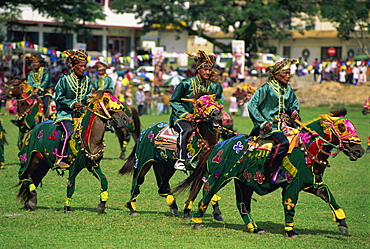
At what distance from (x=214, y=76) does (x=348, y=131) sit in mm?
6588

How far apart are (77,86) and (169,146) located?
186 cm

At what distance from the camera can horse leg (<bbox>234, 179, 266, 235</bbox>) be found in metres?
8.08

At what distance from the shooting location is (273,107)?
7.90 meters

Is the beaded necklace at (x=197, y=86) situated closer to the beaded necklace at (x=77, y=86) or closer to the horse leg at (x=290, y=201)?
the beaded necklace at (x=77, y=86)

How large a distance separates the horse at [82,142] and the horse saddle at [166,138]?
679 millimetres

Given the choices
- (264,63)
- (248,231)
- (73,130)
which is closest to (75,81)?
(73,130)

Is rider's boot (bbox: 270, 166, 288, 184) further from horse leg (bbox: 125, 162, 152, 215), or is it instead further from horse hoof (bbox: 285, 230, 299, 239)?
horse leg (bbox: 125, 162, 152, 215)

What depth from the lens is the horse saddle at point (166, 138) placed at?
9.10 metres

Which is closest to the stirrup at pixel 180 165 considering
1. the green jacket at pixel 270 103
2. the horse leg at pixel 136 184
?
the horse leg at pixel 136 184

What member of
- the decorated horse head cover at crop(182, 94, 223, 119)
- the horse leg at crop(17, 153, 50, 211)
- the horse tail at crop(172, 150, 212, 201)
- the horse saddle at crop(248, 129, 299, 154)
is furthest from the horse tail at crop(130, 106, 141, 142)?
the horse saddle at crop(248, 129, 299, 154)

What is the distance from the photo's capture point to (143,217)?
9.12 metres

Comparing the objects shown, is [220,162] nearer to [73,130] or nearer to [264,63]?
[73,130]

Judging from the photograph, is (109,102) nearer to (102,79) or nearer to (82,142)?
(82,142)

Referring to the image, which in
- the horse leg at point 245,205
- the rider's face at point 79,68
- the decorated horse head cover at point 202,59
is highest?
the decorated horse head cover at point 202,59
